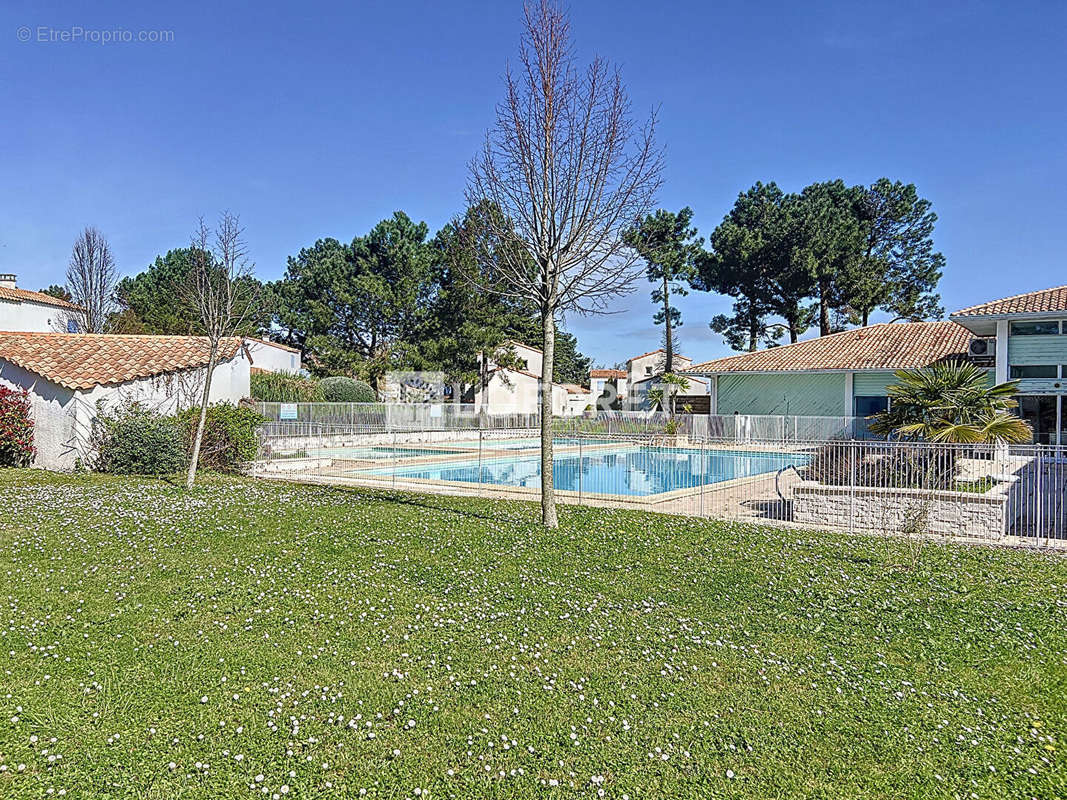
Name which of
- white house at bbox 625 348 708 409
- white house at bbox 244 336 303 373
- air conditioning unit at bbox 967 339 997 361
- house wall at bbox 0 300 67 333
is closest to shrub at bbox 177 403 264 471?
white house at bbox 244 336 303 373

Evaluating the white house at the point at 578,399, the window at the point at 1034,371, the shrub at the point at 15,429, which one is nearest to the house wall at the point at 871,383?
the window at the point at 1034,371

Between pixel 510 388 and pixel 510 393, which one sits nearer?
pixel 510 388

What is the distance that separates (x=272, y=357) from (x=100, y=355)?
22.3 m

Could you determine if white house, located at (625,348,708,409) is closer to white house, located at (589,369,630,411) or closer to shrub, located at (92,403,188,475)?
white house, located at (589,369,630,411)

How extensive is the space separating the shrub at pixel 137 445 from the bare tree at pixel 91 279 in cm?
2478

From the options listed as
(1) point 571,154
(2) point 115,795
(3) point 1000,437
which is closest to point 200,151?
(1) point 571,154

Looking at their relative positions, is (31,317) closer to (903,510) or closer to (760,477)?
(760,477)

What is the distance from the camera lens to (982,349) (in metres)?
26.6

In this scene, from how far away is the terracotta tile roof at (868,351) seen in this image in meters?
28.8

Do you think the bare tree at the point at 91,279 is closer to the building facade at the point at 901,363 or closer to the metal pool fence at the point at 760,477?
the metal pool fence at the point at 760,477

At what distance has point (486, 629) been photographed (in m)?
5.62

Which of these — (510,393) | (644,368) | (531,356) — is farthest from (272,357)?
(644,368)

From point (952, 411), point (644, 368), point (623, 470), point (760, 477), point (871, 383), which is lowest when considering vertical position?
point (760, 477)

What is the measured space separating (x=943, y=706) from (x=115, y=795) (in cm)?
494
